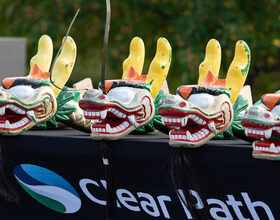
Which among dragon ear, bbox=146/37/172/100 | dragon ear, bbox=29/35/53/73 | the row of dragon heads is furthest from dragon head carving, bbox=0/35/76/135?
dragon ear, bbox=146/37/172/100

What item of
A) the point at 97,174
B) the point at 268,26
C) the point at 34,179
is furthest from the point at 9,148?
the point at 268,26

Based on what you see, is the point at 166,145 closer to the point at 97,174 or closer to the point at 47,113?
the point at 97,174

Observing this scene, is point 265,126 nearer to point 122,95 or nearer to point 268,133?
point 268,133

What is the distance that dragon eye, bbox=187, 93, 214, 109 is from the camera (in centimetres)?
252

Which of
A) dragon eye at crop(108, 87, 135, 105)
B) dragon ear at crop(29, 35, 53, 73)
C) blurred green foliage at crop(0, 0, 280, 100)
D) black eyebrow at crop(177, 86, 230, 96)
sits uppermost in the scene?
dragon ear at crop(29, 35, 53, 73)

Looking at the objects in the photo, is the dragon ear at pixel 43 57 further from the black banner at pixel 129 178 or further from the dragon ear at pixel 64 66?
the black banner at pixel 129 178

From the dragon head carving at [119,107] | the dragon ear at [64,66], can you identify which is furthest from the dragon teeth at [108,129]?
the dragon ear at [64,66]

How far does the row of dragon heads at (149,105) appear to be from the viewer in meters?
2.36

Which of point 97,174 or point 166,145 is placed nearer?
point 166,145

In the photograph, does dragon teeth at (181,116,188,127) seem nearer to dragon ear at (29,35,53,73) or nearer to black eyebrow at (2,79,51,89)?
black eyebrow at (2,79,51,89)

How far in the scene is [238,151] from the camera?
7.97 ft

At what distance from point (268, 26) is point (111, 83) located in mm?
4137

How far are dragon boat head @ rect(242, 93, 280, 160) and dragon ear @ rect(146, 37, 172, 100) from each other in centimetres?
66

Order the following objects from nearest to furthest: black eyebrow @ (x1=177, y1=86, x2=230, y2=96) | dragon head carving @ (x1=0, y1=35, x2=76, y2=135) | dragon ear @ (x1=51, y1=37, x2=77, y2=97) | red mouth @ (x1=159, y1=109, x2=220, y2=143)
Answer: red mouth @ (x1=159, y1=109, x2=220, y2=143)
black eyebrow @ (x1=177, y1=86, x2=230, y2=96)
dragon head carving @ (x1=0, y1=35, x2=76, y2=135)
dragon ear @ (x1=51, y1=37, x2=77, y2=97)
